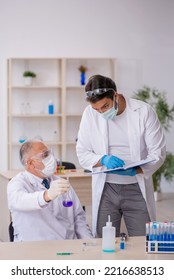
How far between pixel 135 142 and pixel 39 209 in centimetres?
73

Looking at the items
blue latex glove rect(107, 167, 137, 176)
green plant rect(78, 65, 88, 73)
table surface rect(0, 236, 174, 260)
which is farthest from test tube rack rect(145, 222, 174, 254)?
green plant rect(78, 65, 88, 73)

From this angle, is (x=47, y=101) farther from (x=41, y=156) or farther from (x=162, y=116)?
(x=41, y=156)

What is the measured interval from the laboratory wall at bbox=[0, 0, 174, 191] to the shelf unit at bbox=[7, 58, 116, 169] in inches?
4.7

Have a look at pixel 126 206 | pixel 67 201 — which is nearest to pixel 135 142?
pixel 126 206

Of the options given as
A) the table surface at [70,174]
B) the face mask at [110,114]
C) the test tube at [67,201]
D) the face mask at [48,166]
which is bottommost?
the test tube at [67,201]

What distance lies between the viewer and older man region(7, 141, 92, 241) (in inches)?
125

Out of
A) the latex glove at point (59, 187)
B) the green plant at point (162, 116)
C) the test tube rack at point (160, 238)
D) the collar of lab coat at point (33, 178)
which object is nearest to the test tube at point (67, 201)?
the collar of lab coat at point (33, 178)

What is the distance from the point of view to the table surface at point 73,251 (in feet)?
8.40

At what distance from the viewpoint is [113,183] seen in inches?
136

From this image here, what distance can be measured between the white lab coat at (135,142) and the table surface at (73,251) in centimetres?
64

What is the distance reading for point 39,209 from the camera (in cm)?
315

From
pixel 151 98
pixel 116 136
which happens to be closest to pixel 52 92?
pixel 151 98

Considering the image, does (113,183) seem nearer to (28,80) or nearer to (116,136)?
(116,136)

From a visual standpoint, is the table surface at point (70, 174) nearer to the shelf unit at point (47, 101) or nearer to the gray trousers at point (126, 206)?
the gray trousers at point (126, 206)
